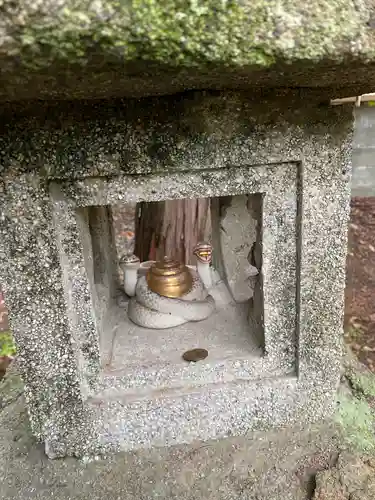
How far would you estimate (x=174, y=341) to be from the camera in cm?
149

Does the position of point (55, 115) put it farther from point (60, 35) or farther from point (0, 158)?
point (60, 35)

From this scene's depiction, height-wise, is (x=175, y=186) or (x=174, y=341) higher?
(x=175, y=186)

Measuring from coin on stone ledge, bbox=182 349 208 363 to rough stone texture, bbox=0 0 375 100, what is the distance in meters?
0.87

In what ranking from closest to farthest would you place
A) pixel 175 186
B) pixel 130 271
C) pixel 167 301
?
pixel 175 186 < pixel 167 301 < pixel 130 271

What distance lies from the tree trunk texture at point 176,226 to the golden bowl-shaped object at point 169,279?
0.73 m

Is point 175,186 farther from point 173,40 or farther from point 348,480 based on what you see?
point 348,480

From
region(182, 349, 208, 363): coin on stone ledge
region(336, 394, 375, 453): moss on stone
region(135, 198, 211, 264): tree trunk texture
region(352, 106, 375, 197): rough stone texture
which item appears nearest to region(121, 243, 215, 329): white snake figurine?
region(182, 349, 208, 363): coin on stone ledge

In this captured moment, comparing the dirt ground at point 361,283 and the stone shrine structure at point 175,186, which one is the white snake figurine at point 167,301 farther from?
the dirt ground at point 361,283

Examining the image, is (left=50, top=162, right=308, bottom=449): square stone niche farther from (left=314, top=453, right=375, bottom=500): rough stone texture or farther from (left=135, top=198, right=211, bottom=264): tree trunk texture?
(left=135, top=198, right=211, bottom=264): tree trunk texture

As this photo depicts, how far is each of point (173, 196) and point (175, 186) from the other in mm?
25

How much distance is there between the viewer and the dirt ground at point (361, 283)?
8.71 ft

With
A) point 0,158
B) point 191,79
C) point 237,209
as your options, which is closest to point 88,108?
point 0,158

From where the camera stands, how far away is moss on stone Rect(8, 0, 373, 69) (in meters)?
0.56

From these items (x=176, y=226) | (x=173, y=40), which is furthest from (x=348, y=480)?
(x=176, y=226)
